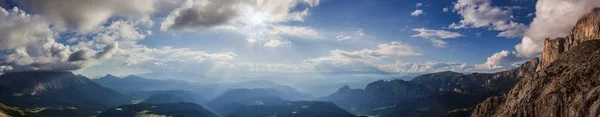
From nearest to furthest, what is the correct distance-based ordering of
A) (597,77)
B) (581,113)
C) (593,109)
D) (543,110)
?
1. (593,109)
2. (581,113)
3. (597,77)
4. (543,110)

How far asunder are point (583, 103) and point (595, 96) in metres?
7.08

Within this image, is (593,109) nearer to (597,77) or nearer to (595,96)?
(595,96)

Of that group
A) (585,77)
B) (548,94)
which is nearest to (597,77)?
(585,77)

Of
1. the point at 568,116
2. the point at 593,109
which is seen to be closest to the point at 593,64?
the point at 568,116

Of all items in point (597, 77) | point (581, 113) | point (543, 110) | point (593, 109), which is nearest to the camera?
point (593, 109)

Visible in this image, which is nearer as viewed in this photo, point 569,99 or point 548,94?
point 569,99

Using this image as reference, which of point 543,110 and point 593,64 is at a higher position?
point 593,64

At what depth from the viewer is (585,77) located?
627 ft

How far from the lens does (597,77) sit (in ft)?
598

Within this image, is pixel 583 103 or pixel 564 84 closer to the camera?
pixel 583 103

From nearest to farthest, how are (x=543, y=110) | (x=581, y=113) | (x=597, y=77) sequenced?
(x=581, y=113) < (x=597, y=77) < (x=543, y=110)

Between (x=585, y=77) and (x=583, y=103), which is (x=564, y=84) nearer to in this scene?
(x=585, y=77)

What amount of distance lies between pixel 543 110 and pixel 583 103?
28875 mm

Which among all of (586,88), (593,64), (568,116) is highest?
(593,64)
